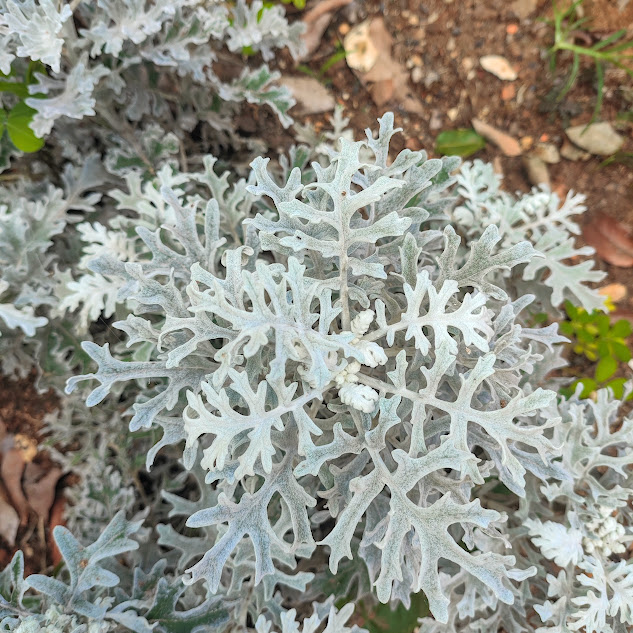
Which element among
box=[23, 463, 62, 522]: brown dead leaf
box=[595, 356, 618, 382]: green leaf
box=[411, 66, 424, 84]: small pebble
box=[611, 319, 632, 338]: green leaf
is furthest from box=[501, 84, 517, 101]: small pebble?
box=[23, 463, 62, 522]: brown dead leaf

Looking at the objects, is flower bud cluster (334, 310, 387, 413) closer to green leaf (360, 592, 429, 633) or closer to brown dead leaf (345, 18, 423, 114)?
green leaf (360, 592, 429, 633)

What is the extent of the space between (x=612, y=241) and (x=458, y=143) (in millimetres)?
741

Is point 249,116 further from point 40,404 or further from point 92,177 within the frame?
point 40,404

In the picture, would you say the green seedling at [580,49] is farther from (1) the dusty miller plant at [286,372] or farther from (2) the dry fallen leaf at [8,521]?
(2) the dry fallen leaf at [8,521]

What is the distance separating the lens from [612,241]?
2389 mm

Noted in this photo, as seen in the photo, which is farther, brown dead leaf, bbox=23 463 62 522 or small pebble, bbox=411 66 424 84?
small pebble, bbox=411 66 424 84

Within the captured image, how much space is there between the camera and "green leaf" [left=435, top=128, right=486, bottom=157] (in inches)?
95.0

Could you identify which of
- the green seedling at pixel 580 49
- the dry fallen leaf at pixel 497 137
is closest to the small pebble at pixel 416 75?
the dry fallen leaf at pixel 497 137

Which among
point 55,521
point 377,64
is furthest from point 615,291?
point 55,521

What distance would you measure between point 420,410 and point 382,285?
12.5 inches

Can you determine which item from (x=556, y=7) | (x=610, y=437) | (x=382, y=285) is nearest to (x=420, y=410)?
(x=382, y=285)

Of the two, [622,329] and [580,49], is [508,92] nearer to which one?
[580,49]

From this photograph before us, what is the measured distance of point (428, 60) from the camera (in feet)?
8.00

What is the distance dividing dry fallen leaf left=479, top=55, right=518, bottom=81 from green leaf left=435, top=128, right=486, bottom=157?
0.27 metres
